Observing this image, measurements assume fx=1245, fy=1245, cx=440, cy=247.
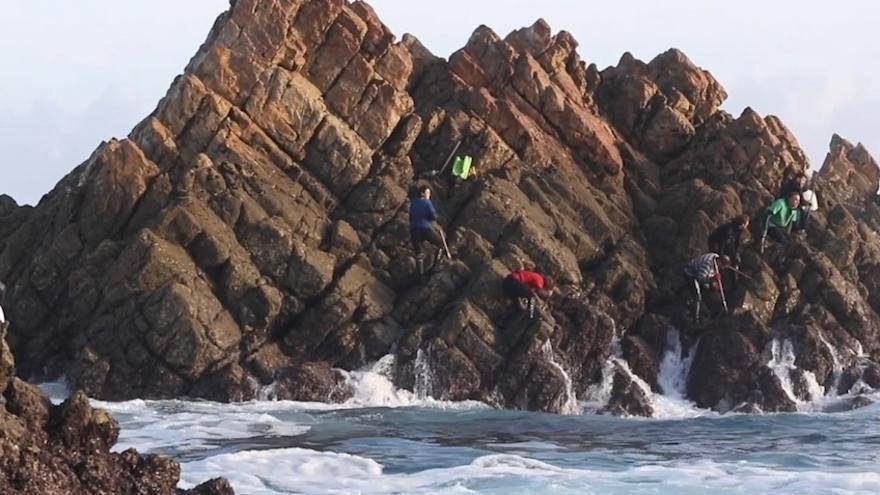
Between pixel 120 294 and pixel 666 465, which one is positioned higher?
pixel 120 294

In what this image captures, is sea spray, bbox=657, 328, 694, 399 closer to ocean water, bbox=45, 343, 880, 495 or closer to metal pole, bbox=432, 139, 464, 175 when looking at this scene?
ocean water, bbox=45, 343, 880, 495

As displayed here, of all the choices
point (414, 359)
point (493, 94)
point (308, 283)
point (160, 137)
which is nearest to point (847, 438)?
point (414, 359)

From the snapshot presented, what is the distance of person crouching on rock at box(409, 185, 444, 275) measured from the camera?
2950cm

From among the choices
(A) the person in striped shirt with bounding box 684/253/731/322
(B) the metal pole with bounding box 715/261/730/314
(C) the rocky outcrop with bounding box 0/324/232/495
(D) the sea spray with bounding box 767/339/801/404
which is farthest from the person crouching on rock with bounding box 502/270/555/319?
(C) the rocky outcrop with bounding box 0/324/232/495

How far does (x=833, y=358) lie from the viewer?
29.9 metres

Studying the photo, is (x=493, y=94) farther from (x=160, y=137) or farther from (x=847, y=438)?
(x=847, y=438)

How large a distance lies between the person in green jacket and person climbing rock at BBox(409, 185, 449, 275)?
8.67 metres

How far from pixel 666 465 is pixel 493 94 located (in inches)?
629

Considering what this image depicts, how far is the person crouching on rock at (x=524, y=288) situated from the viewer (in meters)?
28.4

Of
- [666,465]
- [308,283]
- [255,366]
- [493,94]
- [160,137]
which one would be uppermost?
[493,94]

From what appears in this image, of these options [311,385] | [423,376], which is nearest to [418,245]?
[423,376]

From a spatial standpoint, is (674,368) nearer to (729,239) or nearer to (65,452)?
(729,239)

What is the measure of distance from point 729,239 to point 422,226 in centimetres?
790

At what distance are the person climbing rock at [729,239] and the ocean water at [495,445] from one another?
3055 millimetres
